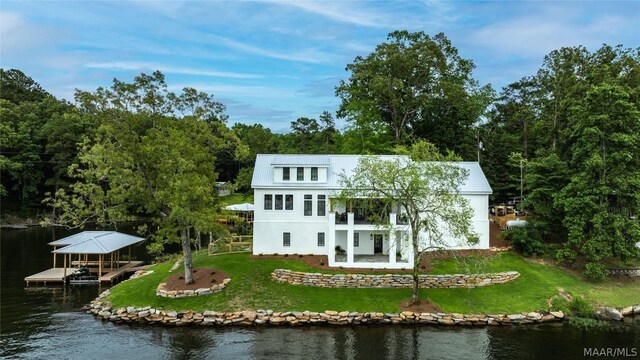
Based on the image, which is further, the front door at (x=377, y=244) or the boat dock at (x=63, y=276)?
the front door at (x=377, y=244)

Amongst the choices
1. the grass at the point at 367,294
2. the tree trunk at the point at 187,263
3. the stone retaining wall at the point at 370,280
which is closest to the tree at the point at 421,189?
the stone retaining wall at the point at 370,280

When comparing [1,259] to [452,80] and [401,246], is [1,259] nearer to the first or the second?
[401,246]

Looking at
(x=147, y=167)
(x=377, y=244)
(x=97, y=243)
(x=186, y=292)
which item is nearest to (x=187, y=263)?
(x=186, y=292)

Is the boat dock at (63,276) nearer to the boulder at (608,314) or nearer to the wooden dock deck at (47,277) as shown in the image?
the wooden dock deck at (47,277)

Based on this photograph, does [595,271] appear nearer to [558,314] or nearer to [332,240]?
[558,314]

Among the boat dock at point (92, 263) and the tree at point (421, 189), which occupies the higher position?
the tree at point (421, 189)

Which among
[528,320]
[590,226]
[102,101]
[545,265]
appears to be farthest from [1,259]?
[590,226]
